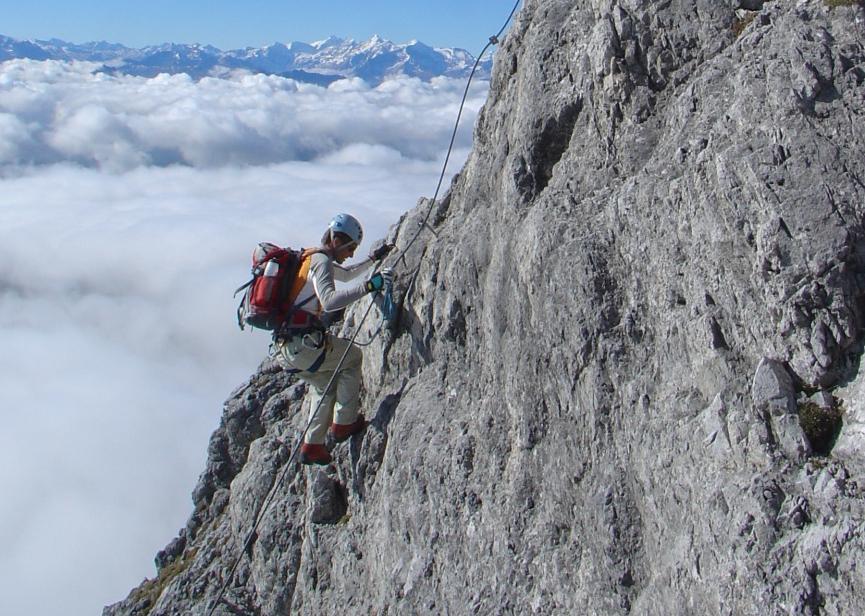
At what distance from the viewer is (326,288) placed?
547 inches

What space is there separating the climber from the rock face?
64 centimetres

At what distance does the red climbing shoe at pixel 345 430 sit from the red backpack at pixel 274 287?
2.65 metres

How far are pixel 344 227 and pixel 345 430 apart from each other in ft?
14.6

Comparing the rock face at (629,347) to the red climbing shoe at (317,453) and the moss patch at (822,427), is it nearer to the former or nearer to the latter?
the moss patch at (822,427)

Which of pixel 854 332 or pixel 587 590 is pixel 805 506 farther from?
pixel 587 590

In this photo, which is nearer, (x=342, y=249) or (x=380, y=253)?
(x=342, y=249)

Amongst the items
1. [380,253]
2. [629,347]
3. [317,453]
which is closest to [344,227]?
[380,253]

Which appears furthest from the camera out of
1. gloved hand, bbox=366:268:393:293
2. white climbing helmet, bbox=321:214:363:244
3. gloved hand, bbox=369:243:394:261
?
gloved hand, bbox=369:243:394:261

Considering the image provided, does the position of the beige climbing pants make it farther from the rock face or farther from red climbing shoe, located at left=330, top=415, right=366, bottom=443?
the rock face

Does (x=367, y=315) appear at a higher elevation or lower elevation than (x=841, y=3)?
higher

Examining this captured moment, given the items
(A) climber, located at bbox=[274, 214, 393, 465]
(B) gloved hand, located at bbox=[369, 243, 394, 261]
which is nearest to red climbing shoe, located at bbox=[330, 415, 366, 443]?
(A) climber, located at bbox=[274, 214, 393, 465]

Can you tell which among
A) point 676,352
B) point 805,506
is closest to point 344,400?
point 676,352

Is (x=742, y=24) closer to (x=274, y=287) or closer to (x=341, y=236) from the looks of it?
(x=341, y=236)

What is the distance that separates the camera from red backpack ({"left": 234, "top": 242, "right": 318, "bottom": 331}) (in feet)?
47.4
